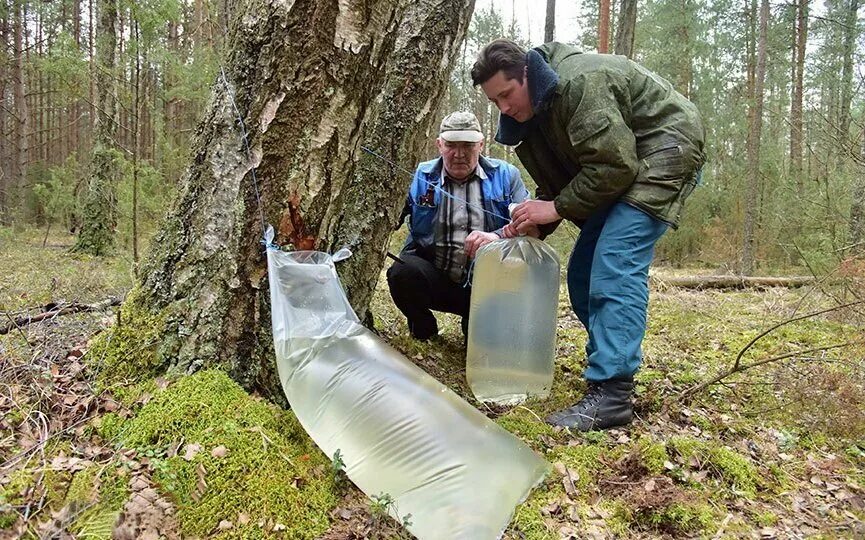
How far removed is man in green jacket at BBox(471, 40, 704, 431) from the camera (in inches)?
95.7

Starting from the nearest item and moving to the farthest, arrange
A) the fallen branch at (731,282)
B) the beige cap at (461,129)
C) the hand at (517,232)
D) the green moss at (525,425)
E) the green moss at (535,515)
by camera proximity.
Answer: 1. the green moss at (535,515)
2. the green moss at (525,425)
3. the hand at (517,232)
4. the beige cap at (461,129)
5. the fallen branch at (731,282)

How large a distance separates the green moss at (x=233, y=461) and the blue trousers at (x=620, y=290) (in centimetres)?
138

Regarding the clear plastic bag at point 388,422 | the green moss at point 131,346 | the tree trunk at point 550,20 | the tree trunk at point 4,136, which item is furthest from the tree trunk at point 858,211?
the tree trunk at point 4,136

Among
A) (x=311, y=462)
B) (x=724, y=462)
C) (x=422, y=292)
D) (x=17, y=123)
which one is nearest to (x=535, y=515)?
(x=311, y=462)

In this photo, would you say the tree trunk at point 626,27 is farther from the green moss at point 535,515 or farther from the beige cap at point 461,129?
the green moss at point 535,515

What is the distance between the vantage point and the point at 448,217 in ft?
11.5

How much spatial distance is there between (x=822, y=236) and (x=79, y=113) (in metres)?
23.0

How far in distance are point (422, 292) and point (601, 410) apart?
1404mm

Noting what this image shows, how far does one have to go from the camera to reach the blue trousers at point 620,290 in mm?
2494

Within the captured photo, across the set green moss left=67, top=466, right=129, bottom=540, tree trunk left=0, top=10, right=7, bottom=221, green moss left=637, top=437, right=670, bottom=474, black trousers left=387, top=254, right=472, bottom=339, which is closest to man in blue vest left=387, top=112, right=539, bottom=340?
black trousers left=387, top=254, right=472, bottom=339

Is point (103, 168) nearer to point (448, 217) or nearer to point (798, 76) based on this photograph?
point (448, 217)

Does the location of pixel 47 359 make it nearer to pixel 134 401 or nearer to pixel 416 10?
pixel 134 401

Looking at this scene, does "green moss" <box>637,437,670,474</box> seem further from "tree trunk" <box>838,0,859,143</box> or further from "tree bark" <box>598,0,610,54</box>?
"tree trunk" <box>838,0,859,143</box>

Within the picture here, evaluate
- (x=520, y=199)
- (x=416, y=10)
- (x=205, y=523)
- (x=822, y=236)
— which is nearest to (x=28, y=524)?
(x=205, y=523)
